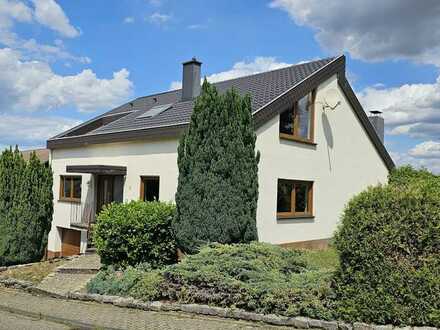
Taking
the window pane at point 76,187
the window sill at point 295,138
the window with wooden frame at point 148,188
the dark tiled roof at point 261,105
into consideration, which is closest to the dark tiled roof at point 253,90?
the dark tiled roof at point 261,105

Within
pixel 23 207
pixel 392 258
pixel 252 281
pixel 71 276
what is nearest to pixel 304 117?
pixel 252 281

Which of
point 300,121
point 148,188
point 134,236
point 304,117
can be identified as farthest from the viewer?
point 304,117

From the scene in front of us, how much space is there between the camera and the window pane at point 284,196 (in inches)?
523

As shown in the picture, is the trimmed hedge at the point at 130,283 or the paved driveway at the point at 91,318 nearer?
the paved driveway at the point at 91,318

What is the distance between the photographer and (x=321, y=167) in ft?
48.6

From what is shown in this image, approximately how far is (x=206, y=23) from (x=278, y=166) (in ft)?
17.2

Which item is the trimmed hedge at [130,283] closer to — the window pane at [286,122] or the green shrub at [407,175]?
the window pane at [286,122]

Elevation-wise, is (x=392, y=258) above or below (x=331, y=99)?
below

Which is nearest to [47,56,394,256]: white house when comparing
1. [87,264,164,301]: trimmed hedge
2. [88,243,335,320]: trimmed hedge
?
[87,264,164,301]: trimmed hedge

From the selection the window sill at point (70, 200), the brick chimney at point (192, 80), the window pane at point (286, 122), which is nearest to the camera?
the window pane at point (286, 122)

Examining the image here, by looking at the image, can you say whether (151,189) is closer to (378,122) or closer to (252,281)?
(252,281)

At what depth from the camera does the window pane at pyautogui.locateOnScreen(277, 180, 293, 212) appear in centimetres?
1327

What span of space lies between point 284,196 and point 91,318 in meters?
7.71

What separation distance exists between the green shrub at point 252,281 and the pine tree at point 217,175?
1.21 metres
